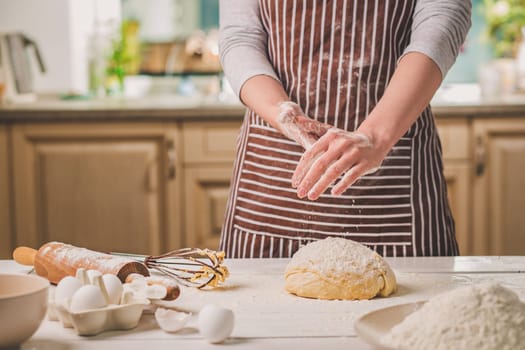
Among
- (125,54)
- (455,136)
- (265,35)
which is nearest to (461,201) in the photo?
(455,136)

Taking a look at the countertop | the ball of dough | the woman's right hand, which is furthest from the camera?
the countertop

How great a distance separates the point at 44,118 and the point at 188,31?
1084mm

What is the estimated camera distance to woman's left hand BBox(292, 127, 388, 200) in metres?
1.16

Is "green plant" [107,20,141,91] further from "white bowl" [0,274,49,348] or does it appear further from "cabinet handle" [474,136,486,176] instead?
"white bowl" [0,274,49,348]

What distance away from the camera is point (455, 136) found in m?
2.68

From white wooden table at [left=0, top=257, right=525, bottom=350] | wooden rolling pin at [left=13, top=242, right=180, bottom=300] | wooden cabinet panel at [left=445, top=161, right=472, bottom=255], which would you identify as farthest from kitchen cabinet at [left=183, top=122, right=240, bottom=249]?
wooden rolling pin at [left=13, top=242, right=180, bottom=300]

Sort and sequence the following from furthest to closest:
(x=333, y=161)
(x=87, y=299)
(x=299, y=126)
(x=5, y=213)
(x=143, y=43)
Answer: (x=143, y=43)
(x=5, y=213)
(x=299, y=126)
(x=333, y=161)
(x=87, y=299)

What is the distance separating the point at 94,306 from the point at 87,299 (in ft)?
0.03

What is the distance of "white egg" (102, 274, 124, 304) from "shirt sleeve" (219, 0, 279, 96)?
639 mm

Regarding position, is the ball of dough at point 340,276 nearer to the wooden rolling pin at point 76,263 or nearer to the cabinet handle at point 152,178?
the wooden rolling pin at point 76,263

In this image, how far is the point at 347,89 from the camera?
1.56 meters

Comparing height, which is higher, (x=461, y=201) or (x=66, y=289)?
(x=66, y=289)

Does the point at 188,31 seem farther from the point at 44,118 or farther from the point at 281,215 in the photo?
the point at 281,215

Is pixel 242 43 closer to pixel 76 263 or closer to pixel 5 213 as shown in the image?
pixel 76 263
